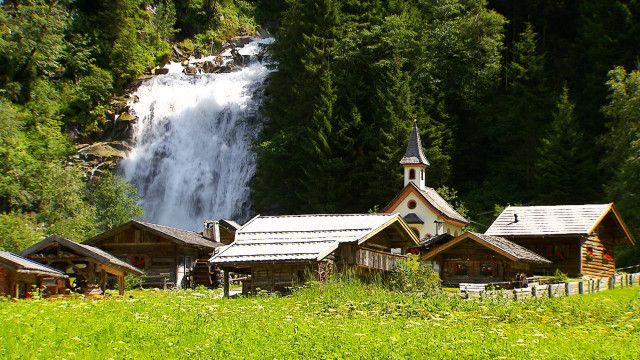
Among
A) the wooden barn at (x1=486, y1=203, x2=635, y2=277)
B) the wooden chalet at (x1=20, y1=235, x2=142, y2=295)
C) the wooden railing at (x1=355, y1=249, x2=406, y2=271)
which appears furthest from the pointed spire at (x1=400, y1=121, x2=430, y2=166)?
the wooden chalet at (x1=20, y1=235, x2=142, y2=295)

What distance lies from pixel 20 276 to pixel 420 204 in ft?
94.5

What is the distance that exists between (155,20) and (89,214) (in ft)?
111

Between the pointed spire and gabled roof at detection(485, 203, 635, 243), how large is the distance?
9322mm

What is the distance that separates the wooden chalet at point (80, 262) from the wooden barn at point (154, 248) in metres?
9.57

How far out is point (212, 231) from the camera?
5009 centimetres

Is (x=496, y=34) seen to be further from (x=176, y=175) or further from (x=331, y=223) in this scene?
(x=331, y=223)

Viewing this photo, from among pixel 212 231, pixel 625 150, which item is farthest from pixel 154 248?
pixel 625 150

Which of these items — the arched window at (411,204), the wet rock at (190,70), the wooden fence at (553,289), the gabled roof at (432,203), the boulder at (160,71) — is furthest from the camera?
the boulder at (160,71)

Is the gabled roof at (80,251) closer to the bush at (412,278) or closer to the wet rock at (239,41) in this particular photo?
the bush at (412,278)

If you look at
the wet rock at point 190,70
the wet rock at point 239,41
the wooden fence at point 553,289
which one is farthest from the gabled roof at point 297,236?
the wet rock at point 239,41

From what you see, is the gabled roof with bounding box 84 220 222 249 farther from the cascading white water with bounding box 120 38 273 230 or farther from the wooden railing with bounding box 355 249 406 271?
the wooden railing with bounding box 355 249 406 271

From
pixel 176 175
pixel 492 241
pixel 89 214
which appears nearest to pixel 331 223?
pixel 492 241

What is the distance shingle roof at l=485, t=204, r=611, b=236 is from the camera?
4319cm

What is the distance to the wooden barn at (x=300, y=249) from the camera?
3062 cm
